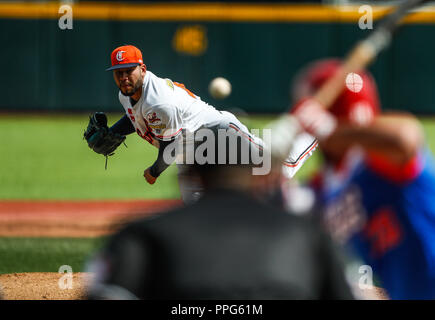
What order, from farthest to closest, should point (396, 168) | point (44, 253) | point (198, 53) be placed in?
point (198, 53)
point (44, 253)
point (396, 168)

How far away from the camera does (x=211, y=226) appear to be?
173 cm

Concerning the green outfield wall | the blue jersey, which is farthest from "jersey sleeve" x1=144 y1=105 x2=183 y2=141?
the green outfield wall

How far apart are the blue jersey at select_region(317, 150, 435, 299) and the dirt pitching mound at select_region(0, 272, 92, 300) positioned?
2.75 meters

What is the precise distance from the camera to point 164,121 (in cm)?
489

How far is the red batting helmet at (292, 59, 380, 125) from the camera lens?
2.06m

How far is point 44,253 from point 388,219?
4575 millimetres

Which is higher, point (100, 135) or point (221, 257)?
point (100, 135)

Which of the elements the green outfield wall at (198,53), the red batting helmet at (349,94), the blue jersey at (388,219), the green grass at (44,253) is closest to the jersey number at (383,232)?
the blue jersey at (388,219)

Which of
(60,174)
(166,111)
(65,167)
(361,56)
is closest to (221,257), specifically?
(361,56)

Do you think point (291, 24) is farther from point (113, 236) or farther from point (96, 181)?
point (113, 236)

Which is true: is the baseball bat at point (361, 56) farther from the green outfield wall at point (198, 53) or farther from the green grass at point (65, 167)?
the green outfield wall at point (198, 53)

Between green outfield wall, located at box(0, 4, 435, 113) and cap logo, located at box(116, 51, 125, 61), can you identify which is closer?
cap logo, located at box(116, 51, 125, 61)

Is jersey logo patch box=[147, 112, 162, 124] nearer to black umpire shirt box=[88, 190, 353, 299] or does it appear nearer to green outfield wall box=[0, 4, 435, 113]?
black umpire shirt box=[88, 190, 353, 299]

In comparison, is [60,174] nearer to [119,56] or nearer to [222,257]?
[119,56]
